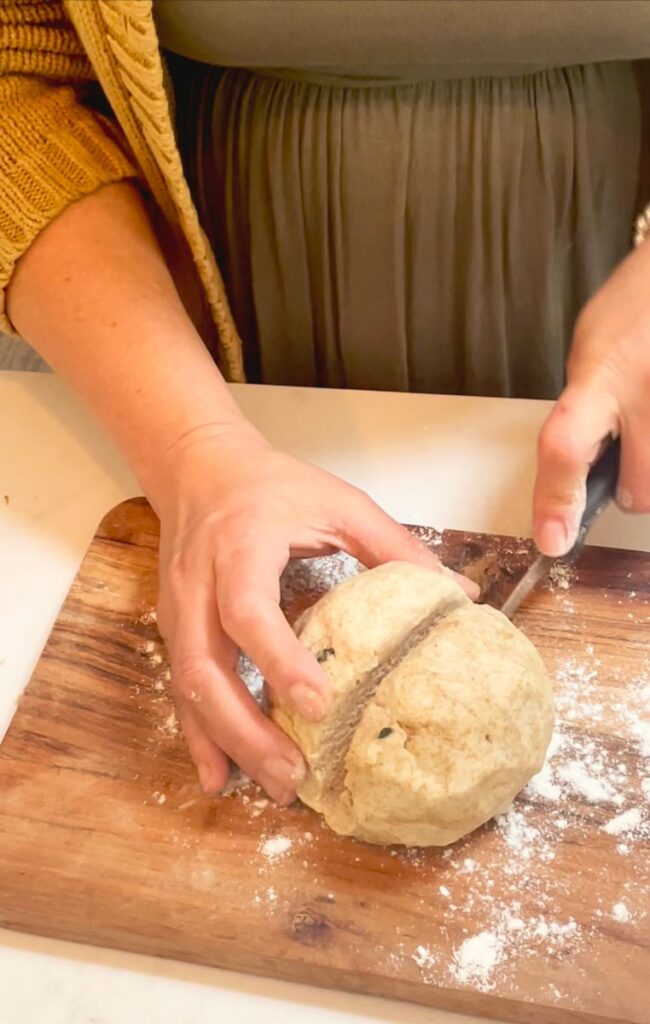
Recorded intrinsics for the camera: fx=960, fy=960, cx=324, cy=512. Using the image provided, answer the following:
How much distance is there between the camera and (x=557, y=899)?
784 millimetres

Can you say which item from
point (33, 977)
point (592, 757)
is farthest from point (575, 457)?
point (33, 977)

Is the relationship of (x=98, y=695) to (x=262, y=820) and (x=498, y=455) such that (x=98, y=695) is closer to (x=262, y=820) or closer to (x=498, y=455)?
(x=262, y=820)

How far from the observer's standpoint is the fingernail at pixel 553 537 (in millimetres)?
908

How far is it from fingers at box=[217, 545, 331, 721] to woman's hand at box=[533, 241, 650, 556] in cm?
27

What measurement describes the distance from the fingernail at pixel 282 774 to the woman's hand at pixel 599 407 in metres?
0.32

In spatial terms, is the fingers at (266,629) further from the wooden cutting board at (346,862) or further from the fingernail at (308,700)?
the wooden cutting board at (346,862)

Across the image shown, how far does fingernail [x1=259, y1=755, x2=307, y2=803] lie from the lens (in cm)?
83

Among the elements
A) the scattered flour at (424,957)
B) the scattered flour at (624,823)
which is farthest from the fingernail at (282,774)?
the scattered flour at (624,823)

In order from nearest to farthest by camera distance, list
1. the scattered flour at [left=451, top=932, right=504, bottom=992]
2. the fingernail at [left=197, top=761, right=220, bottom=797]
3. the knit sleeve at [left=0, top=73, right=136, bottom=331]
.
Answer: the scattered flour at [left=451, top=932, right=504, bottom=992]
the fingernail at [left=197, top=761, right=220, bottom=797]
the knit sleeve at [left=0, top=73, right=136, bottom=331]

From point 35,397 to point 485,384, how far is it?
0.59 metres

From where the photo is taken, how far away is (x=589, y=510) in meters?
0.94

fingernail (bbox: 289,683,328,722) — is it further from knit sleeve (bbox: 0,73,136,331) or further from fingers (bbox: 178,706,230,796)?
knit sleeve (bbox: 0,73,136,331)

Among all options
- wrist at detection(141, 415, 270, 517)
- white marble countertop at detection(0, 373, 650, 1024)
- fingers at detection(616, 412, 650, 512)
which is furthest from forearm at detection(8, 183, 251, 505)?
fingers at detection(616, 412, 650, 512)

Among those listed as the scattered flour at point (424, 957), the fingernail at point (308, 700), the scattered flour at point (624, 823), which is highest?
the fingernail at point (308, 700)
